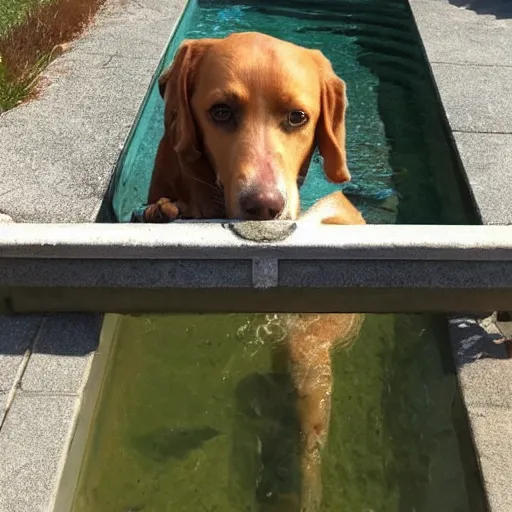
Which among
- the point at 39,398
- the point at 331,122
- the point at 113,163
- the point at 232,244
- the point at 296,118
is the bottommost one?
the point at 113,163

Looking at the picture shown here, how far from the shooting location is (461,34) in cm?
775

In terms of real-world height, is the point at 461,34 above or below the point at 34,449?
below

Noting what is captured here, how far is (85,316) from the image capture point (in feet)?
12.3

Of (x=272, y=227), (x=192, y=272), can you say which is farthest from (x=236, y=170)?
(x=192, y=272)

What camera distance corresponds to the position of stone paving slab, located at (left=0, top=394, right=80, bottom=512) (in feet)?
9.35

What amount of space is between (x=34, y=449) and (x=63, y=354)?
1.97ft

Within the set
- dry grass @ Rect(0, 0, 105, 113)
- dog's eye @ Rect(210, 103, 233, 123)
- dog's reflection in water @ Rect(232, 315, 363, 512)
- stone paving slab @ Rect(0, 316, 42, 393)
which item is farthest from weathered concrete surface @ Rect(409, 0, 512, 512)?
dry grass @ Rect(0, 0, 105, 113)

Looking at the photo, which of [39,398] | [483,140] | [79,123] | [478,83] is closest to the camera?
[39,398]

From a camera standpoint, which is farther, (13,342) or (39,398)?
(13,342)

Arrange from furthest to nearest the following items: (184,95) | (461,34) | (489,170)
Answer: (461,34) < (489,170) < (184,95)

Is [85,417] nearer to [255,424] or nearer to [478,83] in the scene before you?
[255,424]

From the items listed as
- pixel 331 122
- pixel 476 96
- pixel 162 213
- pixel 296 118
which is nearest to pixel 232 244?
pixel 162 213

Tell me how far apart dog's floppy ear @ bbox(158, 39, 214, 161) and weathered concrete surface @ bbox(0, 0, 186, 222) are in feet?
3.22

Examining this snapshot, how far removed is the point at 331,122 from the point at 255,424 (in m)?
1.75
